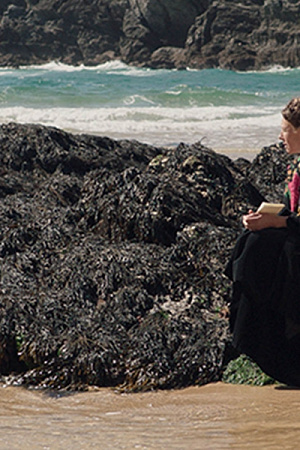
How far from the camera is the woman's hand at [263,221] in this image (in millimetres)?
2939

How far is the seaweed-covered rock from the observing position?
378 centimetres

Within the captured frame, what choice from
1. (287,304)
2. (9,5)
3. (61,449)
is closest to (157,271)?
(287,304)

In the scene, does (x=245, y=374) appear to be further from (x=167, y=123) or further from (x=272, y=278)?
(x=167, y=123)

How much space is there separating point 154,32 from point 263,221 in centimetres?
6189

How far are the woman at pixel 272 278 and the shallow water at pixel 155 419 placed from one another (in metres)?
0.27

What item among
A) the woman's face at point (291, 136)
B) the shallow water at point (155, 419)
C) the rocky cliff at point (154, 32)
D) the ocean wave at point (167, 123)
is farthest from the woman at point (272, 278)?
the rocky cliff at point (154, 32)

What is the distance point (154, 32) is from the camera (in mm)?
62469

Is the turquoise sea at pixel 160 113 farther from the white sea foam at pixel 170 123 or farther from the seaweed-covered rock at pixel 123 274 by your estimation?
the seaweed-covered rock at pixel 123 274

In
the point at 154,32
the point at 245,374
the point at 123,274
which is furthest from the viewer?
the point at 154,32

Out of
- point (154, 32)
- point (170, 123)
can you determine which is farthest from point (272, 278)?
point (154, 32)

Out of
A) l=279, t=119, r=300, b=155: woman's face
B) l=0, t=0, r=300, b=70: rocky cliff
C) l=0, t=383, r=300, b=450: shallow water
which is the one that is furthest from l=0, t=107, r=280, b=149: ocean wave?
l=0, t=0, r=300, b=70: rocky cliff

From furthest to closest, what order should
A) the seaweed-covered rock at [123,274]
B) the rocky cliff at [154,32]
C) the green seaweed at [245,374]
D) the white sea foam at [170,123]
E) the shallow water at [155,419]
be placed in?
the rocky cliff at [154,32]
the white sea foam at [170,123]
the seaweed-covered rock at [123,274]
the green seaweed at [245,374]
the shallow water at [155,419]

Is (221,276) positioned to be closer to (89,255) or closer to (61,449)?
(89,255)

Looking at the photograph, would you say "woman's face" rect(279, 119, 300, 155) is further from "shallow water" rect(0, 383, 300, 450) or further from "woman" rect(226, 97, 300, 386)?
"shallow water" rect(0, 383, 300, 450)
